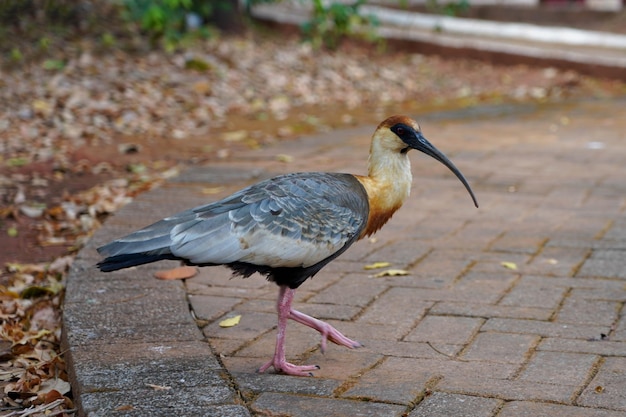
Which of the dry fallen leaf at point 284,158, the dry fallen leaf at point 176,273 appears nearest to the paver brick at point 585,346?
the dry fallen leaf at point 176,273

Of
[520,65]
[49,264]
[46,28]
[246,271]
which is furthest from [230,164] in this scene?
[520,65]

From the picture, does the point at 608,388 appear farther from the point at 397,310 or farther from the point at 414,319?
the point at 397,310

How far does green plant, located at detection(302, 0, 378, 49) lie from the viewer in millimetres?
11172

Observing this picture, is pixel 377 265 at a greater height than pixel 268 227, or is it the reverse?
pixel 268 227

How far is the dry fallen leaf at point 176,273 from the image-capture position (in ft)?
15.1

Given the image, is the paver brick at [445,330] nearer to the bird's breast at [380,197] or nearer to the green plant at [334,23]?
the bird's breast at [380,197]

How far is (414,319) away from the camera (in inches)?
163

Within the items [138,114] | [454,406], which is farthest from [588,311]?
[138,114]

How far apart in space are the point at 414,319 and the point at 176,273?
1.22 meters

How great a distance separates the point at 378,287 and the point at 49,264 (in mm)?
1831

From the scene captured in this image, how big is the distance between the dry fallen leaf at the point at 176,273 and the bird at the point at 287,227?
3.35ft

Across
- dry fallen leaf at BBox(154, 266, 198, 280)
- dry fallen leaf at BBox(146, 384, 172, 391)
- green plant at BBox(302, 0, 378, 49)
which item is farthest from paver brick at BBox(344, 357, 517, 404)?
green plant at BBox(302, 0, 378, 49)

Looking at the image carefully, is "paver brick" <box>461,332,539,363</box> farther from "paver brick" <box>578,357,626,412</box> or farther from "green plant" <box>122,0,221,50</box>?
"green plant" <box>122,0,221,50</box>

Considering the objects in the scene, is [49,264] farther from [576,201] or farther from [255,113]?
[255,113]
